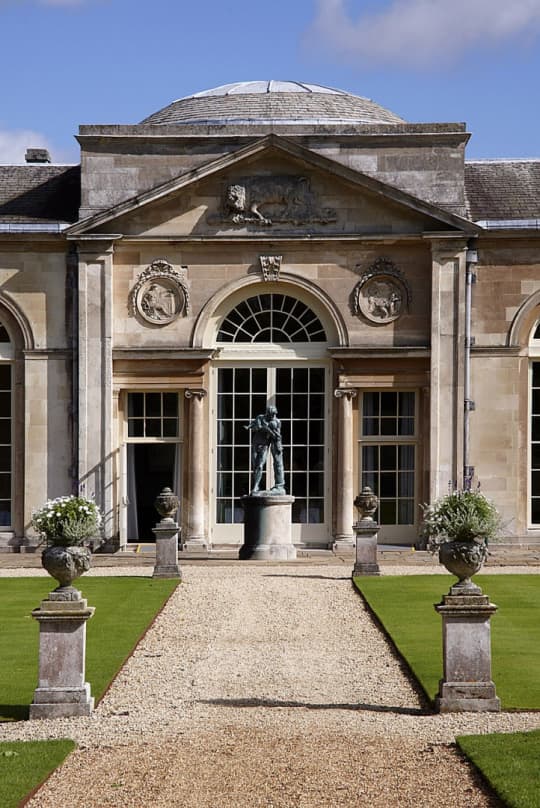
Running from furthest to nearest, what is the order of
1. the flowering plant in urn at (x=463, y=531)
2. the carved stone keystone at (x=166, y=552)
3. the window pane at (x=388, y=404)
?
the window pane at (x=388, y=404) → the carved stone keystone at (x=166, y=552) → the flowering plant in urn at (x=463, y=531)

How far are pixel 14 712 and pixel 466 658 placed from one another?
3555 mm

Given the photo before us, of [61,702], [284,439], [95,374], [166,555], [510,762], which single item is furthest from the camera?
[284,439]

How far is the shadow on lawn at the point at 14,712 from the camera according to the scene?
1066 cm

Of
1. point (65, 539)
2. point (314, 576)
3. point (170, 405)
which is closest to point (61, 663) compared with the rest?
point (65, 539)

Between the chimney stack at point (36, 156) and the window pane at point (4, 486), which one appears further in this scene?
the chimney stack at point (36, 156)

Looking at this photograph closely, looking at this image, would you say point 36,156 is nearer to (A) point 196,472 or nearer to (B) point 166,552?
(A) point 196,472

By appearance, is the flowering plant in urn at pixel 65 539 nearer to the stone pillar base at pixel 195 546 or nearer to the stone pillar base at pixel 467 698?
the stone pillar base at pixel 467 698

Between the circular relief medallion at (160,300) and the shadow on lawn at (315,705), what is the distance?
49.5ft

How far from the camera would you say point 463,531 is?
1141cm

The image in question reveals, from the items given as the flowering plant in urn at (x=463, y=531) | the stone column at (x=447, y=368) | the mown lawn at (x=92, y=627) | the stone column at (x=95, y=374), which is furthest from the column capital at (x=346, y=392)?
the flowering plant in urn at (x=463, y=531)

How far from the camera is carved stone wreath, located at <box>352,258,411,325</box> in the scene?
25.7m

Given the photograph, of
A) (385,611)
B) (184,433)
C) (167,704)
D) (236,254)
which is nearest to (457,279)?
(236,254)

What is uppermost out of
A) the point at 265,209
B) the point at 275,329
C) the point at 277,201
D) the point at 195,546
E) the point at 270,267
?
the point at 277,201

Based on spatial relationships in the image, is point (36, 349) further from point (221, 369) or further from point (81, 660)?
point (81, 660)
